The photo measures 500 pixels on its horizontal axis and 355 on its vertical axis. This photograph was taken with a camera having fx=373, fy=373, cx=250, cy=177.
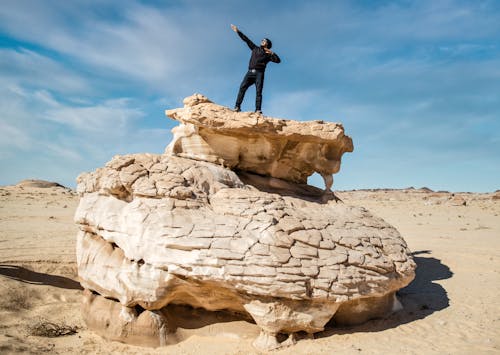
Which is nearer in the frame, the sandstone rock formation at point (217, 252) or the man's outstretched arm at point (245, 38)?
the sandstone rock formation at point (217, 252)

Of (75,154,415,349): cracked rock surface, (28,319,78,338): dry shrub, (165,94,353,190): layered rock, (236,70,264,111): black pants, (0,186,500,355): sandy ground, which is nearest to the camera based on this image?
(75,154,415,349): cracked rock surface

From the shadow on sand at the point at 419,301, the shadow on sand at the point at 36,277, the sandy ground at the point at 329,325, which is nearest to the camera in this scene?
the sandy ground at the point at 329,325

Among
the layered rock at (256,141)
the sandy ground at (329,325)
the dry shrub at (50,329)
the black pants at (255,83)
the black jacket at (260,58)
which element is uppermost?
the black jacket at (260,58)

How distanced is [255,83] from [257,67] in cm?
35

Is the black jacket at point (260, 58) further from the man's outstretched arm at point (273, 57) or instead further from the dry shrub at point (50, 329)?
the dry shrub at point (50, 329)

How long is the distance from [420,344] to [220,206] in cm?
400

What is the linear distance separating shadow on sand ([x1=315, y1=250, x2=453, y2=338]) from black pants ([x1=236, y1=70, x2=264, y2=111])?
15.7ft

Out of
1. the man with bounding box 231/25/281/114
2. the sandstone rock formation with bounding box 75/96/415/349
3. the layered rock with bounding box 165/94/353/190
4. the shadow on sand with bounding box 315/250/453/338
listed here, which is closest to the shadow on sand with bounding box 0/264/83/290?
the sandstone rock formation with bounding box 75/96/415/349

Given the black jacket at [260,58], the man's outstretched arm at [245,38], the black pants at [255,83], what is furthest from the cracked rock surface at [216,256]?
the man's outstretched arm at [245,38]

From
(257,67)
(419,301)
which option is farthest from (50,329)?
(419,301)

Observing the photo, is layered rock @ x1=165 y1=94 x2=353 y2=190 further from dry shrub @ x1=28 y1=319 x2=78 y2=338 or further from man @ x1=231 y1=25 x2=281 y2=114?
dry shrub @ x1=28 y1=319 x2=78 y2=338

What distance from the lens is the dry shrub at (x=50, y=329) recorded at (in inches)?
→ 264

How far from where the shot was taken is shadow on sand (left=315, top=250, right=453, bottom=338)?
21.7 ft

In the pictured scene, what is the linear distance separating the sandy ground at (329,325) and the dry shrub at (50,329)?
34 mm
